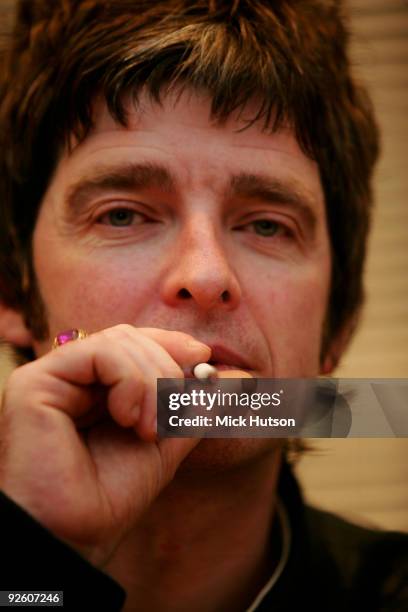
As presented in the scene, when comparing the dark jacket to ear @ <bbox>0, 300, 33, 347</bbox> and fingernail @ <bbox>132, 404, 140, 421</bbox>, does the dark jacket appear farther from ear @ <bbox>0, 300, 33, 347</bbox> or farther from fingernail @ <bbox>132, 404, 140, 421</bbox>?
ear @ <bbox>0, 300, 33, 347</bbox>

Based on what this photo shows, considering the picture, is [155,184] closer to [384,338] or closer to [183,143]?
[183,143]

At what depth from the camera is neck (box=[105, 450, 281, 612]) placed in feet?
3.77

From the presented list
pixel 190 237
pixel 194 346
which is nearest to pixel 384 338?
pixel 190 237

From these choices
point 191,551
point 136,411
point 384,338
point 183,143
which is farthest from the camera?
point 384,338

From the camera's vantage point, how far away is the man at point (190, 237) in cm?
99

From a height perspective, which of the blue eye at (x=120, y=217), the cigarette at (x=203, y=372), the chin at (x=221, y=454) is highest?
the blue eye at (x=120, y=217)

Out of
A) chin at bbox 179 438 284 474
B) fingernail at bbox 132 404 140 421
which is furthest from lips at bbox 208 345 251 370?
fingernail at bbox 132 404 140 421

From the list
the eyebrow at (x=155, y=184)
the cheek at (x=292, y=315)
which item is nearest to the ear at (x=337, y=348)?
the cheek at (x=292, y=315)

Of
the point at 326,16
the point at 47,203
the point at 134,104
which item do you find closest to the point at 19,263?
the point at 47,203

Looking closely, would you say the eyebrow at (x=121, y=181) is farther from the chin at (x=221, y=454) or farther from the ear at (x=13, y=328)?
the chin at (x=221, y=454)

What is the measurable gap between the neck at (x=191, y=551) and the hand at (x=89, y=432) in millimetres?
321

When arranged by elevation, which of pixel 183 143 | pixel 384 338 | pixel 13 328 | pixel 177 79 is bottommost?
pixel 13 328

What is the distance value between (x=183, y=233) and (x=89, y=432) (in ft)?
1.12

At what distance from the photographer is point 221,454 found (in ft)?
3.34
